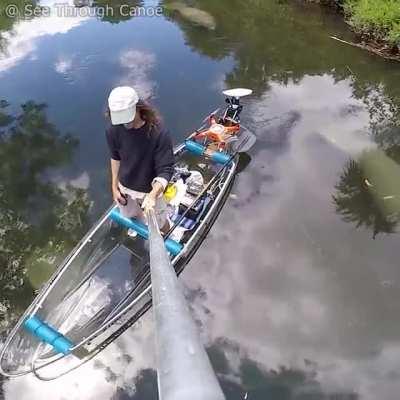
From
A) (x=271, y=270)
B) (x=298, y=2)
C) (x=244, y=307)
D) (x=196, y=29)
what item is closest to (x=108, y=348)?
(x=244, y=307)

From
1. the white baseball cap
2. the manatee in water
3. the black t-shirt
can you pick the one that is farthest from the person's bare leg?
the manatee in water

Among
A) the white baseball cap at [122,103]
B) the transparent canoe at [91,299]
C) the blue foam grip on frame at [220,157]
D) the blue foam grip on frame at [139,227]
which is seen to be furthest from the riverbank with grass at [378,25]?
the white baseball cap at [122,103]

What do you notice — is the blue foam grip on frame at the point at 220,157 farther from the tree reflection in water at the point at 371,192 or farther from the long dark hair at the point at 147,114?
the long dark hair at the point at 147,114

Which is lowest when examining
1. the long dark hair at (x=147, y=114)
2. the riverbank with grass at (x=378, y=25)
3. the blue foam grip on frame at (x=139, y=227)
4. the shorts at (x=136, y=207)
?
the blue foam grip on frame at (x=139, y=227)

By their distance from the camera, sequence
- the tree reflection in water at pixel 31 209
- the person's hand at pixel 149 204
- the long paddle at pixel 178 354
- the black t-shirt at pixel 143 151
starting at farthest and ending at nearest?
the tree reflection in water at pixel 31 209, the black t-shirt at pixel 143 151, the person's hand at pixel 149 204, the long paddle at pixel 178 354

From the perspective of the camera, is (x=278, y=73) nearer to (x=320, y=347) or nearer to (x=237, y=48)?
(x=237, y=48)

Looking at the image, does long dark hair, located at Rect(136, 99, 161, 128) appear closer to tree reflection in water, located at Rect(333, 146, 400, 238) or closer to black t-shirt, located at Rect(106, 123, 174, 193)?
black t-shirt, located at Rect(106, 123, 174, 193)
